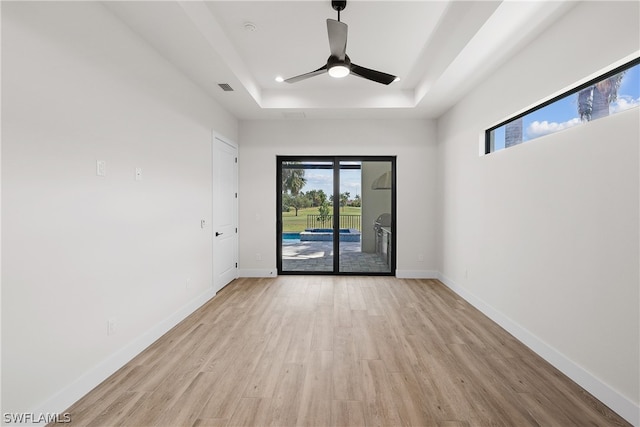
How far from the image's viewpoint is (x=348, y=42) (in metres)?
3.10

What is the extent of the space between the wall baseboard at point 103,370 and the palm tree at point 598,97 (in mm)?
4011

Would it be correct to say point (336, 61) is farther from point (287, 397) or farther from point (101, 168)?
point (287, 397)

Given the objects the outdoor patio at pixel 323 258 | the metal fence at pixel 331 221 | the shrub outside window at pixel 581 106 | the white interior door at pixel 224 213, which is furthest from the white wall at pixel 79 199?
the shrub outside window at pixel 581 106

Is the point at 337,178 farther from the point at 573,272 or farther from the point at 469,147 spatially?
the point at 573,272

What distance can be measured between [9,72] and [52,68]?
262 millimetres

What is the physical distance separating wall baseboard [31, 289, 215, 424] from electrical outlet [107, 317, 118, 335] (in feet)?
0.58

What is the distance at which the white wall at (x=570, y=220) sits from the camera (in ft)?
5.78

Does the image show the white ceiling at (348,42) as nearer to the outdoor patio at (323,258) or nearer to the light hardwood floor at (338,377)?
the outdoor patio at (323,258)

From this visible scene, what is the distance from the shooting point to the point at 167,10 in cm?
216

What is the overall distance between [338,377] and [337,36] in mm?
2669

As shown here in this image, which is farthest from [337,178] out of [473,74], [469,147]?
[473,74]

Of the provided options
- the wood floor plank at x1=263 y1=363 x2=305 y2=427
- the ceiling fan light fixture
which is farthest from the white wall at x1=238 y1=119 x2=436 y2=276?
the wood floor plank at x1=263 y1=363 x2=305 y2=427

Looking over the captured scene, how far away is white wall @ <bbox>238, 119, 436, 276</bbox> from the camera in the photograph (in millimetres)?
4957

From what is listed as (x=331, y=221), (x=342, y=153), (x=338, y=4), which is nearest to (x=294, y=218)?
(x=331, y=221)
